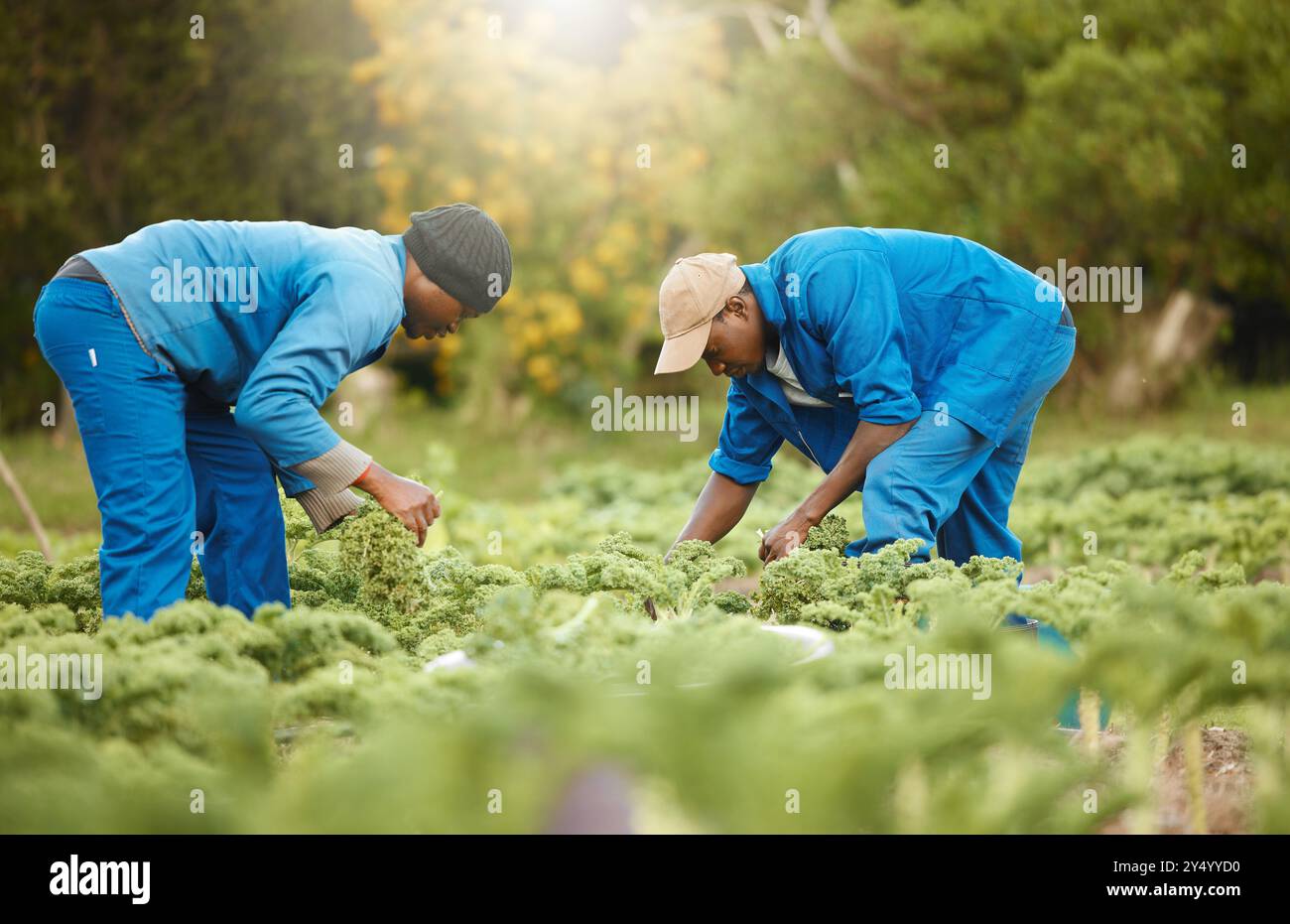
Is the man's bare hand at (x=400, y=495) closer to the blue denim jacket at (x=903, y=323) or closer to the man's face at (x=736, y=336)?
the man's face at (x=736, y=336)

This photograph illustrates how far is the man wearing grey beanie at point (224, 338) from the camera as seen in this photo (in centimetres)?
352

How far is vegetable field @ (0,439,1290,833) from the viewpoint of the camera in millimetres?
2420

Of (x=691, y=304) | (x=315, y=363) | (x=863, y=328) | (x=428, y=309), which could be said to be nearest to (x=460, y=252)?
(x=428, y=309)

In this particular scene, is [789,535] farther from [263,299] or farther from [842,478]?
[263,299]

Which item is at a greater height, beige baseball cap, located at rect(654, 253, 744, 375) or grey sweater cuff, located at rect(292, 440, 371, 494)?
beige baseball cap, located at rect(654, 253, 744, 375)

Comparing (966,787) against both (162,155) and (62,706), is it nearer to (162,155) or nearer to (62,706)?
(62,706)

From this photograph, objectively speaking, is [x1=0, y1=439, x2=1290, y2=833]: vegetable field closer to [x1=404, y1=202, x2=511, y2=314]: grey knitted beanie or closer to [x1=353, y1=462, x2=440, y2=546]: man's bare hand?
[x1=353, y1=462, x2=440, y2=546]: man's bare hand

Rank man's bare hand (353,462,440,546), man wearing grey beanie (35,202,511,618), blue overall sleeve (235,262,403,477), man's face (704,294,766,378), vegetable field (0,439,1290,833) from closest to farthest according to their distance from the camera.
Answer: vegetable field (0,439,1290,833) < blue overall sleeve (235,262,403,477) < man wearing grey beanie (35,202,511,618) < man's bare hand (353,462,440,546) < man's face (704,294,766,378)

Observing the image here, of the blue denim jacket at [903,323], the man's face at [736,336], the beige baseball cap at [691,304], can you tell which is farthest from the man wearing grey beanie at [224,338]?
the blue denim jacket at [903,323]

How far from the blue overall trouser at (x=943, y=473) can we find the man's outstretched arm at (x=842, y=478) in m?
0.03

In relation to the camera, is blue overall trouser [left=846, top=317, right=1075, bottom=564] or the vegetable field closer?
the vegetable field

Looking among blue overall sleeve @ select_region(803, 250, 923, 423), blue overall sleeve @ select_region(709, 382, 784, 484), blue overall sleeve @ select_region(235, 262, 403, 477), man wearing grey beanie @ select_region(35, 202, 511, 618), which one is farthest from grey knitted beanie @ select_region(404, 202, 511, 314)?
blue overall sleeve @ select_region(709, 382, 784, 484)

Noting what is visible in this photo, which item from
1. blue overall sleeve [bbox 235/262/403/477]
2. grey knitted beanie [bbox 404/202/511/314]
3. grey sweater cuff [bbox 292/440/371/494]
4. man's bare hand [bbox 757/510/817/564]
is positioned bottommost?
man's bare hand [bbox 757/510/817/564]
